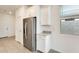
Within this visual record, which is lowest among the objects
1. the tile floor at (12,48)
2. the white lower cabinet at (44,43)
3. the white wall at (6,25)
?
the tile floor at (12,48)

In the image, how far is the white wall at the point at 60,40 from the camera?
11.1 feet

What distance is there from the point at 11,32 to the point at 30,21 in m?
6.56

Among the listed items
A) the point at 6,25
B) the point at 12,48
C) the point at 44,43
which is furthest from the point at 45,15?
the point at 6,25

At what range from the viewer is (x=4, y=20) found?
9.84 metres

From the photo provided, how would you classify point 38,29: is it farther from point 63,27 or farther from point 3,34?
point 3,34

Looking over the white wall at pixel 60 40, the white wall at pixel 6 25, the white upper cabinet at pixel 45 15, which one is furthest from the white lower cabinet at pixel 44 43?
the white wall at pixel 6 25

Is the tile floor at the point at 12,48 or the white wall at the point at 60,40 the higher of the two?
the white wall at the point at 60,40

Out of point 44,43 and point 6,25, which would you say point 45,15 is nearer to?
point 44,43

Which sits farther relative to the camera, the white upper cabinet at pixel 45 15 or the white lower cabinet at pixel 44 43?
the white upper cabinet at pixel 45 15

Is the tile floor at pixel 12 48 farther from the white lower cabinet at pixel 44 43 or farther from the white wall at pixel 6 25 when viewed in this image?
the white wall at pixel 6 25

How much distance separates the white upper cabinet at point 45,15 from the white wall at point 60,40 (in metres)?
0.16

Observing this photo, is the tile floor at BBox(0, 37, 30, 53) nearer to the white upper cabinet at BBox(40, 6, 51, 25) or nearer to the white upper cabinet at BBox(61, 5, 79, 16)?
the white upper cabinet at BBox(40, 6, 51, 25)

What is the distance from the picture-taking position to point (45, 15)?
175 inches

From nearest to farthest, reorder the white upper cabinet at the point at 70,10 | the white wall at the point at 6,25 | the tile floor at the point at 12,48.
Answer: the white upper cabinet at the point at 70,10 < the tile floor at the point at 12,48 < the white wall at the point at 6,25
